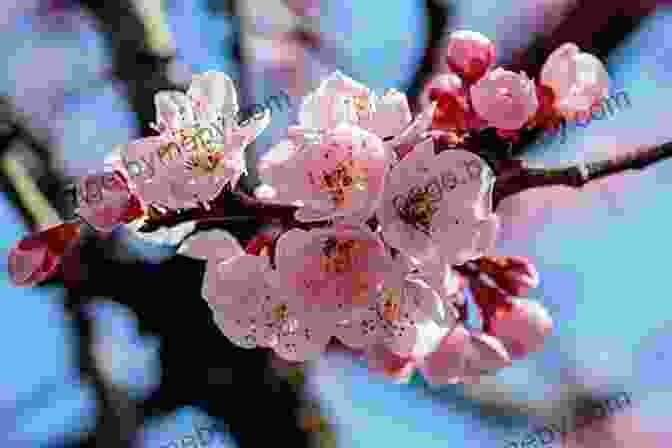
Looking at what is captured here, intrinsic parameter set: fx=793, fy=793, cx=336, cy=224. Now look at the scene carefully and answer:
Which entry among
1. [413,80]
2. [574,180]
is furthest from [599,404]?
[574,180]

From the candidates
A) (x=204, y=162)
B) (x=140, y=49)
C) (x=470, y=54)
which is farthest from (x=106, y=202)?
(x=140, y=49)

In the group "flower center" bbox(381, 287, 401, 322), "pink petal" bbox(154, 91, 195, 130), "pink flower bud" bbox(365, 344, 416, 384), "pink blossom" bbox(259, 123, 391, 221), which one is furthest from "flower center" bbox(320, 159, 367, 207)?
"pink flower bud" bbox(365, 344, 416, 384)

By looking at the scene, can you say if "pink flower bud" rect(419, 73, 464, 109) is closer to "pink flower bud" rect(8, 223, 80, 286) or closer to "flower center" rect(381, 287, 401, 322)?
"flower center" rect(381, 287, 401, 322)

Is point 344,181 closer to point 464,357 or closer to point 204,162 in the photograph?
point 204,162

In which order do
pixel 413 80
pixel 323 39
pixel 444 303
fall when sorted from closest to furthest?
1. pixel 444 303
2. pixel 413 80
3. pixel 323 39

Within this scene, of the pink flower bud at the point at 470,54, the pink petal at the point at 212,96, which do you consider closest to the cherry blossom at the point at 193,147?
the pink petal at the point at 212,96

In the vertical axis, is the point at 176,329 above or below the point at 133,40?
below

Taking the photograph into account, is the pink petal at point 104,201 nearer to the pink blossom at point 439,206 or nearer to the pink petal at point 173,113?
the pink petal at point 173,113

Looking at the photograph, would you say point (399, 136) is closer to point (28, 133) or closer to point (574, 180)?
point (574, 180)
